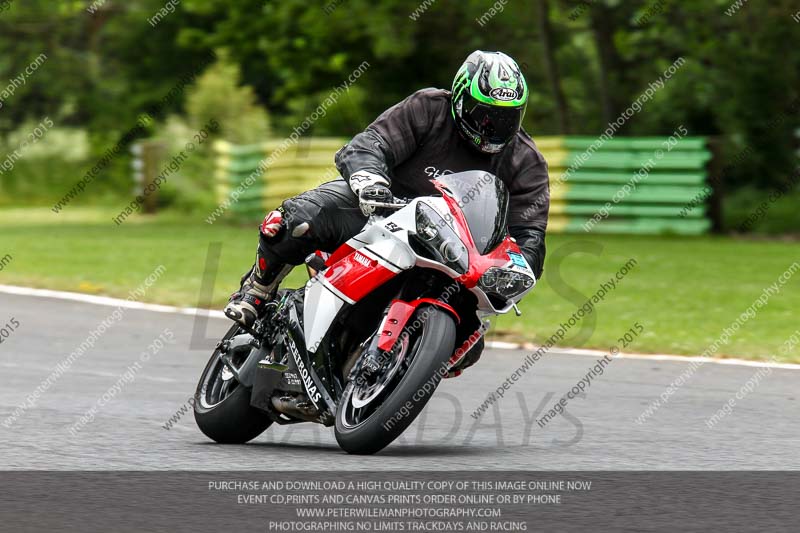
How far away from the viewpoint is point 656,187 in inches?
847

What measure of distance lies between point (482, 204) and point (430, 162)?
1.70 ft

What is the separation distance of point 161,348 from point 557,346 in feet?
9.76

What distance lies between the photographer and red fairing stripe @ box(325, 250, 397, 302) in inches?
249

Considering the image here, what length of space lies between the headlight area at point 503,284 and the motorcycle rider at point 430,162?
39 centimetres

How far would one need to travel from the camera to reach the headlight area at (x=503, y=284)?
20.5ft

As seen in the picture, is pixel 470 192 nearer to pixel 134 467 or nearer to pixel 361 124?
pixel 134 467

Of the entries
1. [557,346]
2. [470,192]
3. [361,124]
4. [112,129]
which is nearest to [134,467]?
[470,192]

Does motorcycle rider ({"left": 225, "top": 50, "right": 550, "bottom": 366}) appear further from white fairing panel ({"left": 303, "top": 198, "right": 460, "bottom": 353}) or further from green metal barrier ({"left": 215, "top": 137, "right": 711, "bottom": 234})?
green metal barrier ({"left": 215, "top": 137, "right": 711, "bottom": 234})

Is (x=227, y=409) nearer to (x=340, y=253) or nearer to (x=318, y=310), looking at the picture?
(x=318, y=310)

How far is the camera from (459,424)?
769 cm

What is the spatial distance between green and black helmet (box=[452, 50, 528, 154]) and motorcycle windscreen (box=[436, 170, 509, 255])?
0.75 feet

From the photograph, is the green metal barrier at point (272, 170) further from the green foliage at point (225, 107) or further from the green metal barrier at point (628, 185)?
the green foliage at point (225, 107)

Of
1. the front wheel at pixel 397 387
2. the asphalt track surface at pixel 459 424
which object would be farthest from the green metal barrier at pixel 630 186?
the front wheel at pixel 397 387

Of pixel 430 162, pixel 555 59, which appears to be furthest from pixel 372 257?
pixel 555 59
